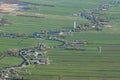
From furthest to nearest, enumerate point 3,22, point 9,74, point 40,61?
point 3,22
point 40,61
point 9,74

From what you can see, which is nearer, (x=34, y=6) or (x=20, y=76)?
(x=20, y=76)

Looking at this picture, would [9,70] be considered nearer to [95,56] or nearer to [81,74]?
[81,74]

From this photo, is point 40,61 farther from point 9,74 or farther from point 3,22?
point 3,22

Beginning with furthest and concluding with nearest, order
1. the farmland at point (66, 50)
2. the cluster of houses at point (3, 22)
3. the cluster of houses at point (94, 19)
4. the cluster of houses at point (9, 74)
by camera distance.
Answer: the cluster of houses at point (3, 22) → the cluster of houses at point (94, 19) → the farmland at point (66, 50) → the cluster of houses at point (9, 74)

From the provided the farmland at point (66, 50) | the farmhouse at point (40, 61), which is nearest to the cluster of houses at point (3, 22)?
the farmland at point (66, 50)

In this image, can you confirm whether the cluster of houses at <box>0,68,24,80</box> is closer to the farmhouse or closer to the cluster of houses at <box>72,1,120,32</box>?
the farmhouse

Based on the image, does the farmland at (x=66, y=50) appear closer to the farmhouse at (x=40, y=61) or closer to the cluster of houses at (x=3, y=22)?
the farmhouse at (x=40, y=61)

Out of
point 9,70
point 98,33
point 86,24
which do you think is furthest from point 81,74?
point 86,24

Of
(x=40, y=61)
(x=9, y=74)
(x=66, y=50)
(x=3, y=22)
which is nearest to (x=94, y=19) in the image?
(x=3, y=22)
